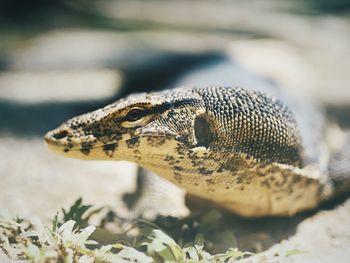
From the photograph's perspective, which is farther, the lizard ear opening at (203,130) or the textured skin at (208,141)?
the lizard ear opening at (203,130)

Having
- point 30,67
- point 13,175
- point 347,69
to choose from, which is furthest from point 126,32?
point 13,175

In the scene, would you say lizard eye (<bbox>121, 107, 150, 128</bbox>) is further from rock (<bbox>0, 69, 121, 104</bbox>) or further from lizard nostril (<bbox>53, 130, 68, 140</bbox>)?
rock (<bbox>0, 69, 121, 104</bbox>)

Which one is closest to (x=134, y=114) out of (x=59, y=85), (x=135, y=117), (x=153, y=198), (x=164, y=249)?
(x=135, y=117)

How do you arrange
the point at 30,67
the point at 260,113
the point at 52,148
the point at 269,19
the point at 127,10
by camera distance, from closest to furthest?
Result: the point at 52,148 → the point at 260,113 → the point at 30,67 → the point at 269,19 → the point at 127,10

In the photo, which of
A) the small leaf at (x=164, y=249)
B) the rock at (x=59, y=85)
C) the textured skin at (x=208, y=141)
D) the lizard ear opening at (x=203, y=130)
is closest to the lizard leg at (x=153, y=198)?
the textured skin at (x=208, y=141)

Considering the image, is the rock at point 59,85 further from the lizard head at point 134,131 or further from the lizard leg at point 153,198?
the lizard head at point 134,131

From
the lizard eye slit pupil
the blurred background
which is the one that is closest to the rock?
the blurred background

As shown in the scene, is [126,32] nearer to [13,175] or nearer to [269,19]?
[269,19]
